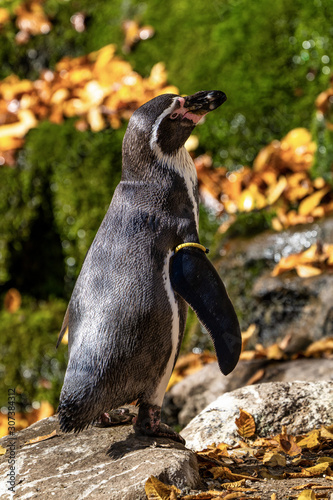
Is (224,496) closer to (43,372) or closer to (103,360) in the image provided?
(103,360)

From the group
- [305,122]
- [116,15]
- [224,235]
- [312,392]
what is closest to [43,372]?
[224,235]

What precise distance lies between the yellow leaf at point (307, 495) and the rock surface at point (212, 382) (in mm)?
2008

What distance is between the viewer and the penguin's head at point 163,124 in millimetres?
3035

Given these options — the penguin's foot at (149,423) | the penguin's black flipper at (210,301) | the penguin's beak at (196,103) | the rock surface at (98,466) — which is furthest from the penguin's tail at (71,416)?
the penguin's beak at (196,103)

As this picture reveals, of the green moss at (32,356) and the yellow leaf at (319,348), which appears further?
the green moss at (32,356)

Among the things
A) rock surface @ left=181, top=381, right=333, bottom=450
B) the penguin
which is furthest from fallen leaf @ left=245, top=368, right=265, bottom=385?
the penguin

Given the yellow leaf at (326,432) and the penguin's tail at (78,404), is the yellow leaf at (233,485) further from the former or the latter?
the yellow leaf at (326,432)

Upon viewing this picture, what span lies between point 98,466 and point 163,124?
1.59 meters

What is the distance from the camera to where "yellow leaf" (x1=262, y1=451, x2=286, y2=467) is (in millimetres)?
3031

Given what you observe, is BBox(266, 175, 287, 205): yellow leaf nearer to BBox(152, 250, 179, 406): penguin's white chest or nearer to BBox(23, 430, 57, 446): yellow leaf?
BBox(152, 250, 179, 406): penguin's white chest

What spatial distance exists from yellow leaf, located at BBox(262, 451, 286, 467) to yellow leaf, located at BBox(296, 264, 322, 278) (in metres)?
2.25

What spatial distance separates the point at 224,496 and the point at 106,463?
1.78 ft

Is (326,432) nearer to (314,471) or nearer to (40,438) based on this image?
(314,471)

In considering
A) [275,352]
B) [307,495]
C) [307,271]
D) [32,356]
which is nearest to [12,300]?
[32,356]
